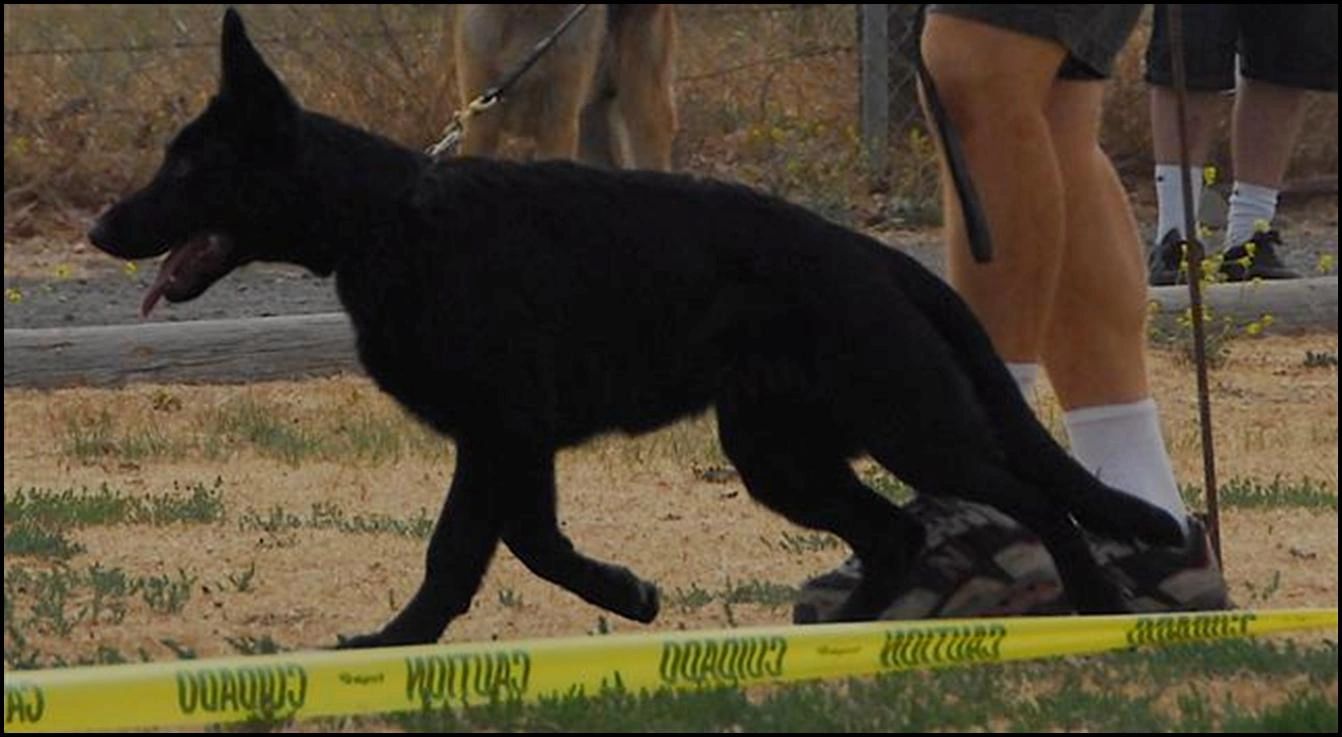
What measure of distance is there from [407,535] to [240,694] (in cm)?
209

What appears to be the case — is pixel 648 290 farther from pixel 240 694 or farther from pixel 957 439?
pixel 240 694

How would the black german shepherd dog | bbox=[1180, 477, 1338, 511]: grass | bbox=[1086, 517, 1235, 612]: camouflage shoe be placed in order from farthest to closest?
bbox=[1180, 477, 1338, 511]: grass
bbox=[1086, 517, 1235, 612]: camouflage shoe
the black german shepherd dog

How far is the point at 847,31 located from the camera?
1372 cm

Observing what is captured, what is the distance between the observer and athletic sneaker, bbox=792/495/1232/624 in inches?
198

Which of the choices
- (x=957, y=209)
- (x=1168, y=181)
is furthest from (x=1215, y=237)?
(x=957, y=209)

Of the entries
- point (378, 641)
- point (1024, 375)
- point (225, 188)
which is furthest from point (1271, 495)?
point (225, 188)

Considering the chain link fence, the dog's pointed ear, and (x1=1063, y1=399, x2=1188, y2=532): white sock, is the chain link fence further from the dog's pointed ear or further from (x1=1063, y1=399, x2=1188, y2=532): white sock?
the dog's pointed ear

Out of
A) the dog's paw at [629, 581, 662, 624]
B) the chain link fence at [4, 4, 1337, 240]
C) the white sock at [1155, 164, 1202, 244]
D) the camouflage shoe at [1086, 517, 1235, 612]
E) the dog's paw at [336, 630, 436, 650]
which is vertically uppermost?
the dog's paw at [336, 630, 436, 650]

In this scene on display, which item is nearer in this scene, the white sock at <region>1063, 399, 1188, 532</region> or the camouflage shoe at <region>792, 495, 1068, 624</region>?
the camouflage shoe at <region>792, 495, 1068, 624</region>

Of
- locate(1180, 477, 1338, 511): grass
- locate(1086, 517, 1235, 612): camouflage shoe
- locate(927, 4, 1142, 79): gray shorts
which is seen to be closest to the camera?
locate(927, 4, 1142, 79): gray shorts

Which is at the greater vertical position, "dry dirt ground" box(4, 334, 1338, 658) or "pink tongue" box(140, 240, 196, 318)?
"pink tongue" box(140, 240, 196, 318)

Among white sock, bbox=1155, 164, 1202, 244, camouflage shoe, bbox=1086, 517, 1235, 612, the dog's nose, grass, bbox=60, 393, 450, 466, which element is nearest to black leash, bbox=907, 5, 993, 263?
camouflage shoe, bbox=1086, 517, 1235, 612

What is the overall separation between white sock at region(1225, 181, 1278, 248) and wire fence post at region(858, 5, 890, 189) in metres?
2.53

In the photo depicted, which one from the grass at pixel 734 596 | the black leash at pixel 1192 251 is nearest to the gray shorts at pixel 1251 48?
the black leash at pixel 1192 251
